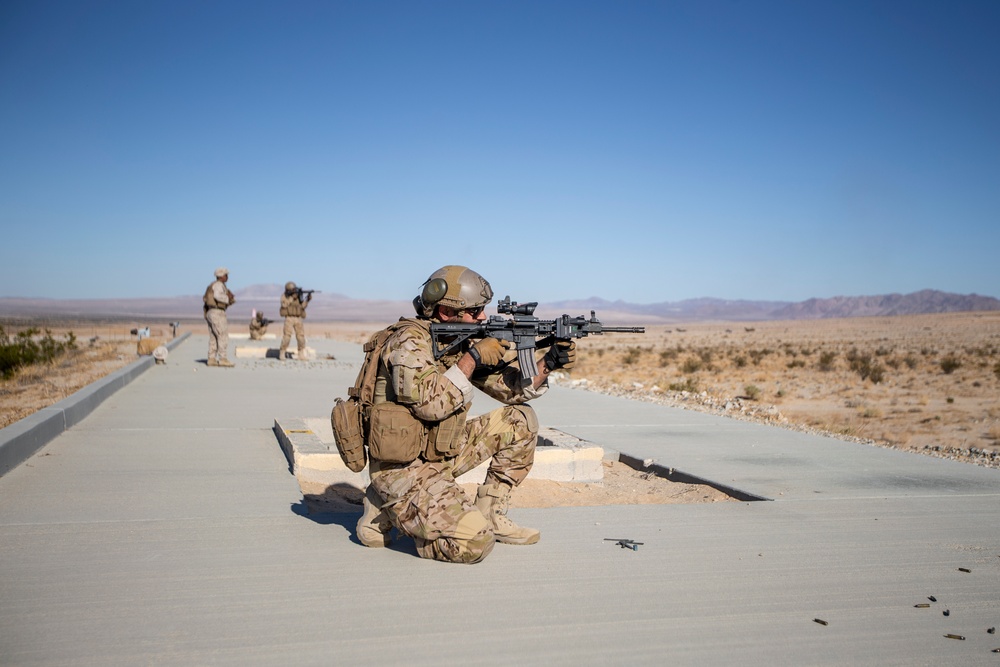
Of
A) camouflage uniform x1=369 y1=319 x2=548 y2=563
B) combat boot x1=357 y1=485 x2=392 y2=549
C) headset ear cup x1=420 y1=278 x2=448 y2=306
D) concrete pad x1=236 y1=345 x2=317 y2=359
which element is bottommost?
concrete pad x1=236 y1=345 x2=317 y2=359

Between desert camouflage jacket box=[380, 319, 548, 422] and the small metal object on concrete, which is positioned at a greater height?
desert camouflage jacket box=[380, 319, 548, 422]

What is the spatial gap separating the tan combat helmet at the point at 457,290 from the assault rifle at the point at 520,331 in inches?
A: 4.5

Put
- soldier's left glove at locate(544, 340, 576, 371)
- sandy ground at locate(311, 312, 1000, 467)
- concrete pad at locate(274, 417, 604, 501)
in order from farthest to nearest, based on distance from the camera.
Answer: sandy ground at locate(311, 312, 1000, 467) < concrete pad at locate(274, 417, 604, 501) < soldier's left glove at locate(544, 340, 576, 371)

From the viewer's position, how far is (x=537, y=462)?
7.24 metres

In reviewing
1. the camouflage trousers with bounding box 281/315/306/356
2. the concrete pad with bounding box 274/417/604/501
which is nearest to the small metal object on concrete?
the concrete pad with bounding box 274/417/604/501

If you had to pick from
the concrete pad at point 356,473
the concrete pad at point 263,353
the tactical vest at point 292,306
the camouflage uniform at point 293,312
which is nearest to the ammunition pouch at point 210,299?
the camouflage uniform at point 293,312

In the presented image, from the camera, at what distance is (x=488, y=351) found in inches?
194

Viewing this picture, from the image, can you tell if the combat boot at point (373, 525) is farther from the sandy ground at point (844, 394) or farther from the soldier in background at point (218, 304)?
the soldier in background at point (218, 304)

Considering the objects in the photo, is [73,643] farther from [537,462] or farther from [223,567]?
[537,462]

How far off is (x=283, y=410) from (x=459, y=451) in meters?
6.90

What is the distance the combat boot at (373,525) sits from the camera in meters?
4.85

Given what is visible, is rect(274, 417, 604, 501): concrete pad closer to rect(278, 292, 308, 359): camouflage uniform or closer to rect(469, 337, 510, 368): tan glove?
rect(469, 337, 510, 368): tan glove

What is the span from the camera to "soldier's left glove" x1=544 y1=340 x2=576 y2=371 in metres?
5.16

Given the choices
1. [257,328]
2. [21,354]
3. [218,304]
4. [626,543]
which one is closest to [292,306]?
[218,304]
